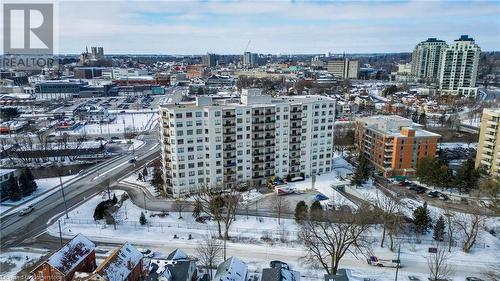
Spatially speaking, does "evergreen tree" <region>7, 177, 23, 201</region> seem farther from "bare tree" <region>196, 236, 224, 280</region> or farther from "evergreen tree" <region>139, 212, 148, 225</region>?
"bare tree" <region>196, 236, 224, 280</region>

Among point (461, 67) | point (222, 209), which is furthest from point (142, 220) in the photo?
point (461, 67)

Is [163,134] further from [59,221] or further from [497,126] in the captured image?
[497,126]

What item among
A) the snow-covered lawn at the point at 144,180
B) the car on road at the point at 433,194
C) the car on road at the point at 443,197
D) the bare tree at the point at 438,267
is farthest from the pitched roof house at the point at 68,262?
the car on road at the point at 443,197

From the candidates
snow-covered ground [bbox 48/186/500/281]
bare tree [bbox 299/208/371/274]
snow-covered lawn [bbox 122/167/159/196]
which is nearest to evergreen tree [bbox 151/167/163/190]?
snow-covered lawn [bbox 122/167/159/196]

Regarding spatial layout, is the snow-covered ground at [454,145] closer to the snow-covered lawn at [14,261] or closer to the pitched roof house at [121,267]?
the pitched roof house at [121,267]

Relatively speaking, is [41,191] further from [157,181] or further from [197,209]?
[197,209]

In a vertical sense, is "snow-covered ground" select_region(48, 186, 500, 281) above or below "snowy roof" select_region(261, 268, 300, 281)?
below
